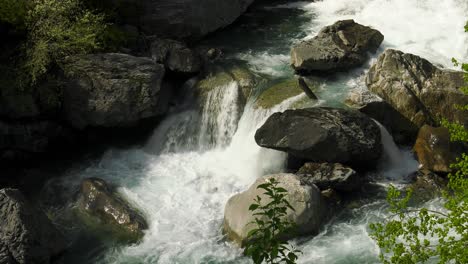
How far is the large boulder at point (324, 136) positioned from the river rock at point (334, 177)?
1.28 ft

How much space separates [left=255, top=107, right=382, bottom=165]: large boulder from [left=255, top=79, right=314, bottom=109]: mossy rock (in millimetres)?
1491

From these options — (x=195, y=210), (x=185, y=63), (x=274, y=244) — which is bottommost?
(x=195, y=210)

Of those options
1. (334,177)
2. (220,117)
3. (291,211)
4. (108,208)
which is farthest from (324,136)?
(108,208)

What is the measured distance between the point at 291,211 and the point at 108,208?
5.14m

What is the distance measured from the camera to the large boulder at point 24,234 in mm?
13414

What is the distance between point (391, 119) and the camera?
1727 centimetres

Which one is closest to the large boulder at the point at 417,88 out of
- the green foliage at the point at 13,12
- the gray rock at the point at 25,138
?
the gray rock at the point at 25,138

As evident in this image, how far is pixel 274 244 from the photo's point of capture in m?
6.75

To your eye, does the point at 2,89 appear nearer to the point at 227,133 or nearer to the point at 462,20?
the point at 227,133

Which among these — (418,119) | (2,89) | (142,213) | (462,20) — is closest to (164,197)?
(142,213)

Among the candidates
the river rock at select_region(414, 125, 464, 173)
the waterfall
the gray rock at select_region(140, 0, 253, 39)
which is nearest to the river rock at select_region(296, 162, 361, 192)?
the waterfall

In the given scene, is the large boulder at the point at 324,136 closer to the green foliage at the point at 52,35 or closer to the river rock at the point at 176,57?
the river rock at the point at 176,57

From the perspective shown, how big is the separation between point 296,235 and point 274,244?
7483 millimetres

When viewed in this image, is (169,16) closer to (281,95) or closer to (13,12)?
(13,12)
